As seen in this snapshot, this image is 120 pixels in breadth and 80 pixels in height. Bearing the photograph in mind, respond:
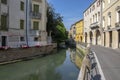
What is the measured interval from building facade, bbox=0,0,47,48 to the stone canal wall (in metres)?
1.03

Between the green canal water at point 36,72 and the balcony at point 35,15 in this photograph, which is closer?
the green canal water at point 36,72

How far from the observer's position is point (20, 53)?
83.7 ft

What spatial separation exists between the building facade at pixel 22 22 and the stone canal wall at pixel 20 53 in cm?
103

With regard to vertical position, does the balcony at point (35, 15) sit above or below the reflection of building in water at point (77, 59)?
above

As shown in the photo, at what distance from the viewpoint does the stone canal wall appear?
22.0 m

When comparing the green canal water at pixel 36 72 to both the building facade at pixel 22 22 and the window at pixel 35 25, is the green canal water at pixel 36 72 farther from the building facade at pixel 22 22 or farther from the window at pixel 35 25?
the window at pixel 35 25

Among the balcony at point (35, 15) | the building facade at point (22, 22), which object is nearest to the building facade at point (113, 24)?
the building facade at point (22, 22)

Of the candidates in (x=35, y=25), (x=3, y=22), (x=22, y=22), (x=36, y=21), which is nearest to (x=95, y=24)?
(x=36, y=21)

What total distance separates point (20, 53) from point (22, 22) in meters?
8.33

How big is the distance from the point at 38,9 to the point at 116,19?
11970 mm

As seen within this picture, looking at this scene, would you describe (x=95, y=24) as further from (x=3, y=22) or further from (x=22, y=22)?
(x=3, y=22)

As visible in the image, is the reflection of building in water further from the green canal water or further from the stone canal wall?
the stone canal wall

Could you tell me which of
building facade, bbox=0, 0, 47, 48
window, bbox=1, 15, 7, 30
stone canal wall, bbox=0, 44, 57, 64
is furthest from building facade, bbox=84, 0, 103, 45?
window, bbox=1, 15, 7, 30

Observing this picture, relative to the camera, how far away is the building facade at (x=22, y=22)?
28016mm
